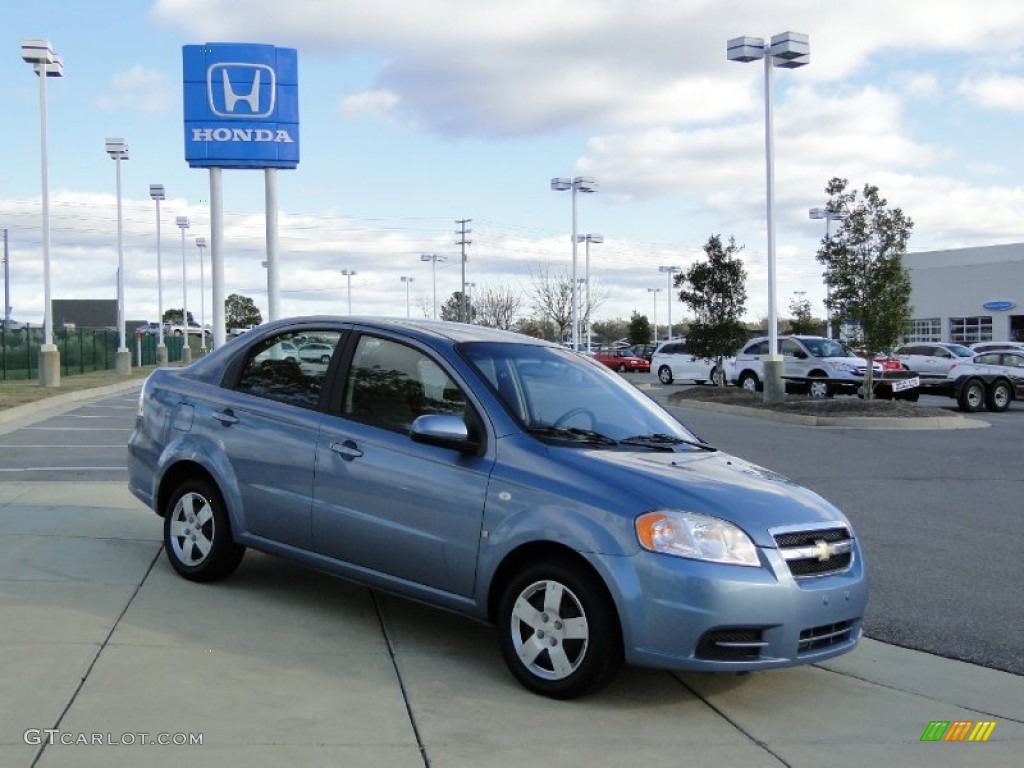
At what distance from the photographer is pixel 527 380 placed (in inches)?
235

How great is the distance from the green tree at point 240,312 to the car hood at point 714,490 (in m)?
119

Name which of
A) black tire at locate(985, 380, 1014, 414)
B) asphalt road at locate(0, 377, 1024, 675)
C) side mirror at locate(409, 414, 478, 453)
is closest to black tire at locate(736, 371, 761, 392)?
black tire at locate(985, 380, 1014, 414)

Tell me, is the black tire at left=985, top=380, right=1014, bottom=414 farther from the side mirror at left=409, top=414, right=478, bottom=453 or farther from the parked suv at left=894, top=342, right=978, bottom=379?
the side mirror at left=409, top=414, right=478, bottom=453

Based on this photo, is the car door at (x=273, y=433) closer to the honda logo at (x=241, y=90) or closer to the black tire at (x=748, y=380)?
the honda logo at (x=241, y=90)

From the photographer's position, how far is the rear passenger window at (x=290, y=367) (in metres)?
6.43

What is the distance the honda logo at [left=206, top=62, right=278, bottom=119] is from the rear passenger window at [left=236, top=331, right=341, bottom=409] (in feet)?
41.5

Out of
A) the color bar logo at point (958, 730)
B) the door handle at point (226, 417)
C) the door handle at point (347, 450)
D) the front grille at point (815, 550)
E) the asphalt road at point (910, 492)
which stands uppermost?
the door handle at point (226, 417)

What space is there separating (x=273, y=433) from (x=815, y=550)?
10.1ft

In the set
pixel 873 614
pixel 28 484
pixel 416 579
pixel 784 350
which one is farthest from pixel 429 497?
pixel 784 350

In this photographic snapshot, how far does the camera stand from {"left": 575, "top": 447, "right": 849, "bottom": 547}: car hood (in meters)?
4.95

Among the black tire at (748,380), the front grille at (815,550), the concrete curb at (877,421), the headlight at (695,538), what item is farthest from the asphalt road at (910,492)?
the black tire at (748,380)

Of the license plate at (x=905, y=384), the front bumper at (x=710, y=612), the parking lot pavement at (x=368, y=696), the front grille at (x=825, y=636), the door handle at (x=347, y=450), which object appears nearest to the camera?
the parking lot pavement at (x=368, y=696)

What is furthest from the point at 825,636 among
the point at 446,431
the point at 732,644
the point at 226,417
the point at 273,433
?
the point at 226,417

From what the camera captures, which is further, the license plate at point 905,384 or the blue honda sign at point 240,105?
the license plate at point 905,384
